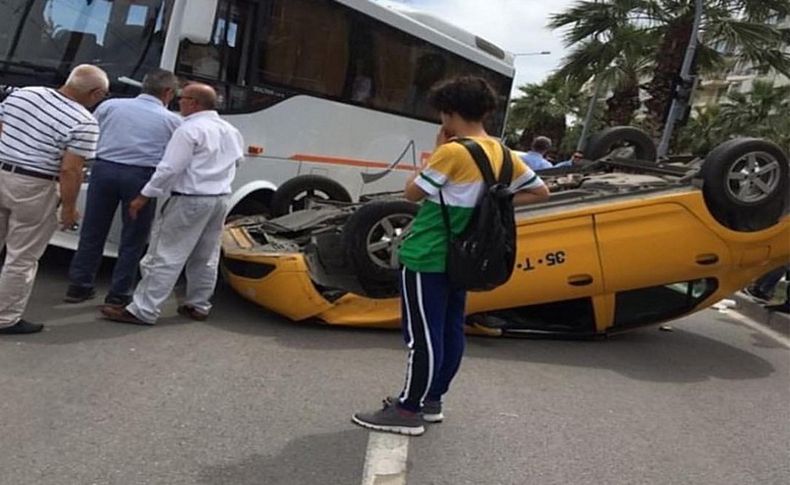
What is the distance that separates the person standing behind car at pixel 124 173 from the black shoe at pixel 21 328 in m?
0.70

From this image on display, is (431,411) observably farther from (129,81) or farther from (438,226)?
(129,81)

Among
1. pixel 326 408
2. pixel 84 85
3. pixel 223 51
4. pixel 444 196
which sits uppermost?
pixel 223 51

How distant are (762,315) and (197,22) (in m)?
6.53

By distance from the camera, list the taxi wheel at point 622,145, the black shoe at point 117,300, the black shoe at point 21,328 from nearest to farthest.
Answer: the black shoe at point 21,328 → the black shoe at point 117,300 → the taxi wheel at point 622,145

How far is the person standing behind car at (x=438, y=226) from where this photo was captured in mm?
3756

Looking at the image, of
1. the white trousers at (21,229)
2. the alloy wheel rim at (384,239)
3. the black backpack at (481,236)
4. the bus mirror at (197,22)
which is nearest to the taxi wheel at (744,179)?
the alloy wheel rim at (384,239)

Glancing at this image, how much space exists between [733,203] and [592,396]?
77.8 inches

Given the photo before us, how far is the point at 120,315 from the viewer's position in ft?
18.1

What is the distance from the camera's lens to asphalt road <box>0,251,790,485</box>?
11.6ft

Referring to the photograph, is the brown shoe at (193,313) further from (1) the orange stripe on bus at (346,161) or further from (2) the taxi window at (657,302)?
(2) the taxi window at (657,302)

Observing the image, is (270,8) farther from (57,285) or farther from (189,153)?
(57,285)

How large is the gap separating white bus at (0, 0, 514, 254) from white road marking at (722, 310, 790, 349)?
346 cm

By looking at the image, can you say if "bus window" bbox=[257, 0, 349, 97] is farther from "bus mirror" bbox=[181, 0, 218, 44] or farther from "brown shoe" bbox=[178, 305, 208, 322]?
"brown shoe" bbox=[178, 305, 208, 322]

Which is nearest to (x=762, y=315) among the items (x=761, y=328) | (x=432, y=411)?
(x=761, y=328)
